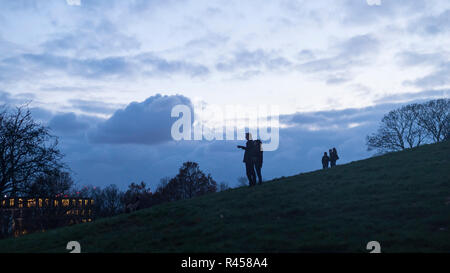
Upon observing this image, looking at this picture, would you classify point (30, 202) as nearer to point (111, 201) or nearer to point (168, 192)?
point (168, 192)

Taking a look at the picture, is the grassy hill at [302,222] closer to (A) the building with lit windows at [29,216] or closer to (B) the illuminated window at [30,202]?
(B) the illuminated window at [30,202]

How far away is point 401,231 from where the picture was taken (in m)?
10.4

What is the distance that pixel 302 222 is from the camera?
12.7 m

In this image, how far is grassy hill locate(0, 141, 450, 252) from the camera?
10.2m

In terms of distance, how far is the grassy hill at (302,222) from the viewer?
10.2 m

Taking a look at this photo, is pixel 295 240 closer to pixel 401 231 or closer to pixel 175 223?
pixel 401 231

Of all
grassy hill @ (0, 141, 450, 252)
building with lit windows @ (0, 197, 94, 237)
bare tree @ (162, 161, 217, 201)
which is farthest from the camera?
bare tree @ (162, 161, 217, 201)

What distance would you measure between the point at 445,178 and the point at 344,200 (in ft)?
17.8

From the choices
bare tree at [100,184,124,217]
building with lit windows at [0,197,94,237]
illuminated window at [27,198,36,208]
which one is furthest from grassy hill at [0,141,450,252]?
bare tree at [100,184,124,217]

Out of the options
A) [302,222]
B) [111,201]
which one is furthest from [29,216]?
[111,201]

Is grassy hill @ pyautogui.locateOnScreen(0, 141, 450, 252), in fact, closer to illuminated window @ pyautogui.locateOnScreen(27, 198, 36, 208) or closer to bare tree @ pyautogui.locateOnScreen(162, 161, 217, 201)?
illuminated window @ pyautogui.locateOnScreen(27, 198, 36, 208)

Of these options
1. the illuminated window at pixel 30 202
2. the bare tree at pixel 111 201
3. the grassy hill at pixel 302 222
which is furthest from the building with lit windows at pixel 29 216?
the bare tree at pixel 111 201

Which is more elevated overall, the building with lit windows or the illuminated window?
the illuminated window
